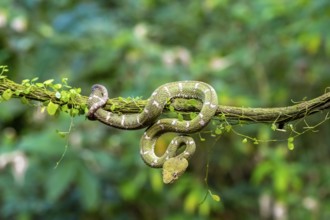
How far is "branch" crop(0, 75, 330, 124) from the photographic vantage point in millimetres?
2785

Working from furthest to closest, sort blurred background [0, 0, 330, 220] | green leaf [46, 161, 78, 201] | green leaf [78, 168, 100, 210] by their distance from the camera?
blurred background [0, 0, 330, 220] → green leaf [78, 168, 100, 210] → green leaf [46, 161, 78, 201]

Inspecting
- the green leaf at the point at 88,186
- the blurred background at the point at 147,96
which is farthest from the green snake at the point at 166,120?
the green leaf at the point at 88,186

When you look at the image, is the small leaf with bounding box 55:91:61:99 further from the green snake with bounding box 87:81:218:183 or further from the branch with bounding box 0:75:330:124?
the green snake with bounding box 87:81:218:183

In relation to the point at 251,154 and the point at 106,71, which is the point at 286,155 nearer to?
the point at 251,154

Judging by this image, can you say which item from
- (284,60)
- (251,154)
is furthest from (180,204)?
(284,60)

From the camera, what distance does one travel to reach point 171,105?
2.92 m

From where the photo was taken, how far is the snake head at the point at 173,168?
2879mm

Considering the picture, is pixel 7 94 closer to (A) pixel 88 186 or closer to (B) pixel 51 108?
(B) pixel 51 108

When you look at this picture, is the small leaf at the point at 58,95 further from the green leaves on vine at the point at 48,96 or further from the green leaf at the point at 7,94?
the green leaf at the point at 7,94

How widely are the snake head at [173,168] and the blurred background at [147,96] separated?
9.65ft

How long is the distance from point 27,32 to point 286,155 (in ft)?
10.1

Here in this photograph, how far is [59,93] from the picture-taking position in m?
2.87

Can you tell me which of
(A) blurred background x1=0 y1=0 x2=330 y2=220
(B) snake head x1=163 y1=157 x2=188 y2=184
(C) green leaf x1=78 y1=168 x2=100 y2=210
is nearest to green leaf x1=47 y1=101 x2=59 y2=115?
(B) snake head x1=163 y1=157 x2=188 y2=184

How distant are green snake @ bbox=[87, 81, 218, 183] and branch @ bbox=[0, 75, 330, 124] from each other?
0.04 meters
